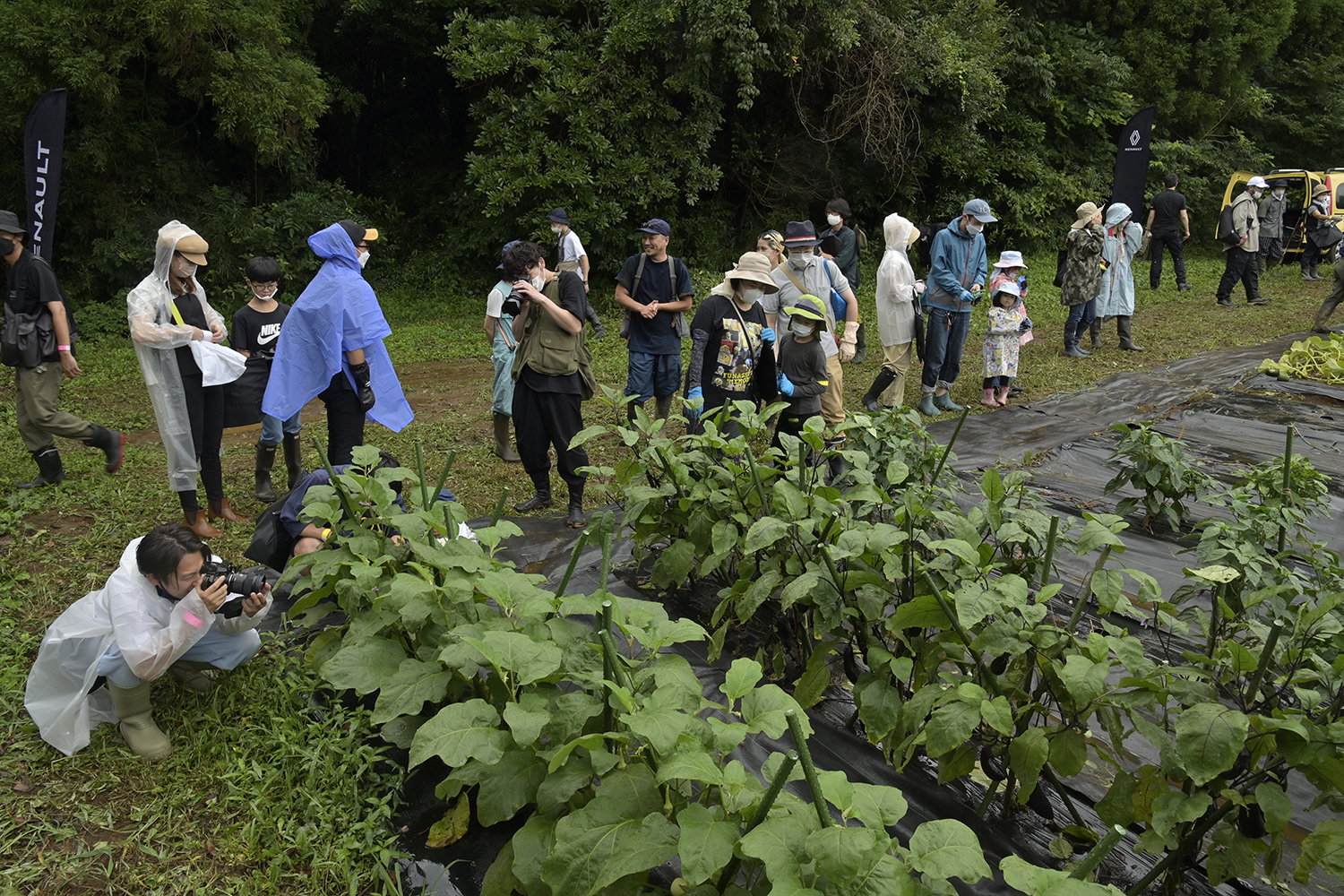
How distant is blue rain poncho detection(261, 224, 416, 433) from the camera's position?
465 centimetres

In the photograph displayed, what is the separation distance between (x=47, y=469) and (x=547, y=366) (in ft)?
11.1

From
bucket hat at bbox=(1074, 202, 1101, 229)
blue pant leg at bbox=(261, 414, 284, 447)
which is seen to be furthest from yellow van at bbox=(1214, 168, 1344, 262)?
blue pant leg at bbox=(261, 414, 284, 447)

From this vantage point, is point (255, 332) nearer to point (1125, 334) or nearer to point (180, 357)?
point (180, 357)

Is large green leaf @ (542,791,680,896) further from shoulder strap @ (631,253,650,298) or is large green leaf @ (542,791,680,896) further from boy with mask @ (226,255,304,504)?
shoulder strap @ (631,253,650,298)

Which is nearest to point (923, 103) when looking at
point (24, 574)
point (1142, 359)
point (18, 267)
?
point (1142, 359)

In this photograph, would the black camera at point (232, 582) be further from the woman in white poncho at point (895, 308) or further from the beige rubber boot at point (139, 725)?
the woman in white poncho at point (895, 308)

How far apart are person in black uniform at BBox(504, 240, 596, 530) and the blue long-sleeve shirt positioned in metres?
3.60

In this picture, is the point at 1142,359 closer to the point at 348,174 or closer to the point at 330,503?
the point at 330,503

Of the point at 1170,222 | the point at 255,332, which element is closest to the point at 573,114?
the point at 255,332

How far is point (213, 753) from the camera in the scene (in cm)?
307

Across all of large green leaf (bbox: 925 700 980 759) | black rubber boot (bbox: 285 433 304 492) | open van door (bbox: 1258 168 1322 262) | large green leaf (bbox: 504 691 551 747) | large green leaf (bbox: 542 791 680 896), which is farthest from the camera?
open van door (bbox: 1258 168 1322 262)

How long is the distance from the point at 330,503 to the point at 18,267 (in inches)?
146

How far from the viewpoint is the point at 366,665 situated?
8.08ft

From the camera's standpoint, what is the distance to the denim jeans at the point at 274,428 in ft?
17.7
